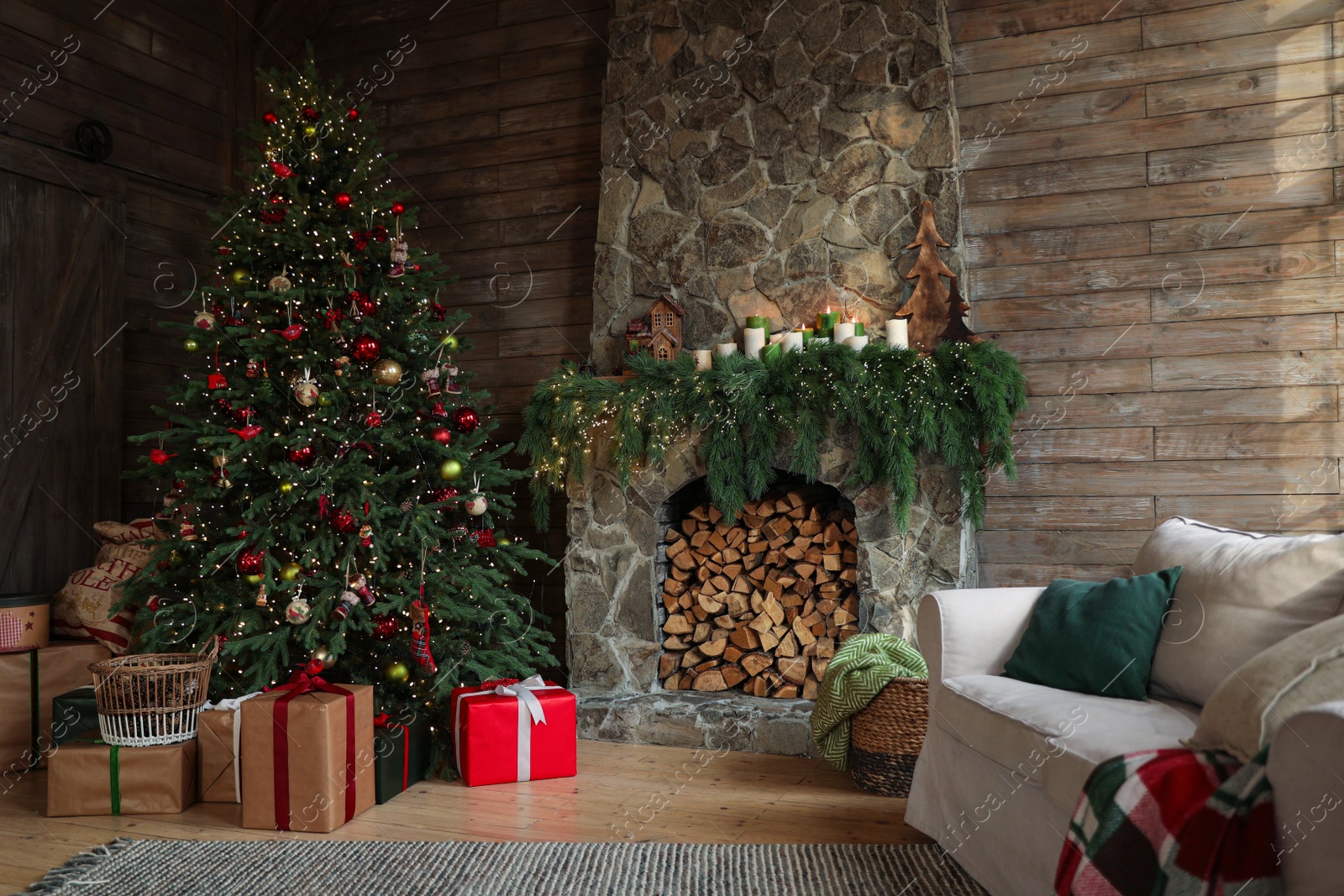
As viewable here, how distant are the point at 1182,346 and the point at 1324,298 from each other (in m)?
0.45

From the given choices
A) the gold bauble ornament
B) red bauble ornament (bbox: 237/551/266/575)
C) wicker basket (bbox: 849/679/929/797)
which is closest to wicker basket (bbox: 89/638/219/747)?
red bauble ornament (bbox: 237/551/266/575)

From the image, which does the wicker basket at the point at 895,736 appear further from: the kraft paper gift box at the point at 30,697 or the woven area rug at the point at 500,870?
the kraft paper gift box at the point at 30,697

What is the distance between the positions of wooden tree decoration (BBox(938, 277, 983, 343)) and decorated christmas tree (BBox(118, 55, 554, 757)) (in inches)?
65.1

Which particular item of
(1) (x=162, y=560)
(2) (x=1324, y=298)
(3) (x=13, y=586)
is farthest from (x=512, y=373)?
(2) (x=1324, y=298)

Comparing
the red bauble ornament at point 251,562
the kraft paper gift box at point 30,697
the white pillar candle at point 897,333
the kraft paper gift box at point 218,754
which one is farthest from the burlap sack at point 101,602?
the white pillar candle at point 897,333

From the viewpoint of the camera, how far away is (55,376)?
3.91m

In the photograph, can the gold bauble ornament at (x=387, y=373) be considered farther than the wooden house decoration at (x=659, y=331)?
No

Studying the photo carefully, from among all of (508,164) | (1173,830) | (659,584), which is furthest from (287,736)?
(508,164)

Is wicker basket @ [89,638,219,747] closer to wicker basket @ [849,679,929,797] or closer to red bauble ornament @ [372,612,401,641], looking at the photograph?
red bauble ornament @ [372,612,401,641]

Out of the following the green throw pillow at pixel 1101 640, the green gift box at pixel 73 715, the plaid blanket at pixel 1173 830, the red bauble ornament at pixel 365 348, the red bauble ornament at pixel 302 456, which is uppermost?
the red bauble ornament at pixel 365 348

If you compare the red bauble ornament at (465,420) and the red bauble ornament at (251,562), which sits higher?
the red bauble ornament at (465,420)

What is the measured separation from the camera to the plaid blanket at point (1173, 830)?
4.51ft

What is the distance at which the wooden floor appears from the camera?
2.54 metres

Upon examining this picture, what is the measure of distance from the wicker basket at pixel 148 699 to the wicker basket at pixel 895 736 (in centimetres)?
197
